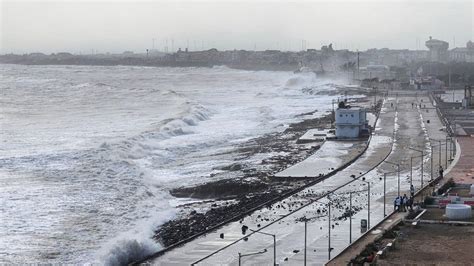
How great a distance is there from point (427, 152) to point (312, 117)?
2504 cm

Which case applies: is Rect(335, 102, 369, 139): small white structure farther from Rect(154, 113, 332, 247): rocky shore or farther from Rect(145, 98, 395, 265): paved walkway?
Rect(145, 98, 395, 265): paved walkway

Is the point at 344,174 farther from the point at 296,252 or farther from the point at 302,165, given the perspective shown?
the point at 296,252

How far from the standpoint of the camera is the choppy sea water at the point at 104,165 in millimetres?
25094

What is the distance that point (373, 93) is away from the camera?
94000 mm

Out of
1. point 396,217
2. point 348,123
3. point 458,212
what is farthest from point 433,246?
point 348,123

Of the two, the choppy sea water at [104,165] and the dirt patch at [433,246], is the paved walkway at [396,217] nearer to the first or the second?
the dirt patch at [433,246]

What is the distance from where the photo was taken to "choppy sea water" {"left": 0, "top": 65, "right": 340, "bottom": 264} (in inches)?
988

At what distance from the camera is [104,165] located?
3906 cm

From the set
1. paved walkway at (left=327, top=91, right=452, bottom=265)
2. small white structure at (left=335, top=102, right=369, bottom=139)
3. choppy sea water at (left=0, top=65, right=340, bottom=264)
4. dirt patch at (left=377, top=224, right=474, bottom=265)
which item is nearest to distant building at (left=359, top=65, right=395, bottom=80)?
choppy sea water at (left=0, top=65, right=340, bottom=264)

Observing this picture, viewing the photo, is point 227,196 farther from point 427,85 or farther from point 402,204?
point 427,85

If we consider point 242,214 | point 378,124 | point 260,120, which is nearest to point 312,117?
point 260,120

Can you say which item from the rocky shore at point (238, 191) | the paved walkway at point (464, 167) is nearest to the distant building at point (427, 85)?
the paved walkway at point (464, 167)

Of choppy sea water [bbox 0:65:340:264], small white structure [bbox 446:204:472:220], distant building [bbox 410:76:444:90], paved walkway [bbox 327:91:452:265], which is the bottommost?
choppy sea water [bbox 0:65:340:264]

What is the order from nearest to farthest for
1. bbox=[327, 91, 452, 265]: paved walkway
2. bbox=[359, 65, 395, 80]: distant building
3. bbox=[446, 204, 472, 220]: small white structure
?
bbox=[327, 91, 452, 265]: paved walkway → bbox=[446, 204, 472, 220]: small white structure → bbox=[359, 65, 395, 80]: distant building
